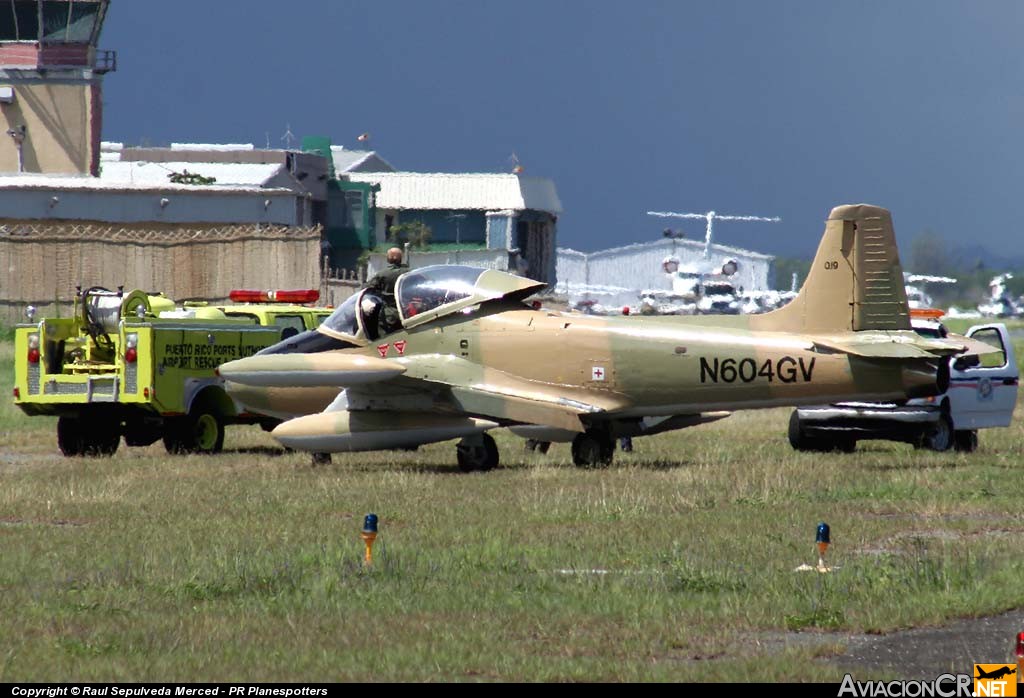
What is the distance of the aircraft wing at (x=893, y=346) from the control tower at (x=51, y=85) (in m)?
66.4

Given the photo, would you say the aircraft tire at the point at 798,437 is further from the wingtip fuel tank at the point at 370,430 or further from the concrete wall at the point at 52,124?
the concrete wall at the point at 52,124

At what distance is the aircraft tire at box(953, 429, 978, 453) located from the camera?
22.4 m

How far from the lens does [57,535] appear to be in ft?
45.9

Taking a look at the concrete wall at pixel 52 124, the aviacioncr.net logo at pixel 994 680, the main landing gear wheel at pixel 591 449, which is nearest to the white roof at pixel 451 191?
the concrete wall at pixel 52 124

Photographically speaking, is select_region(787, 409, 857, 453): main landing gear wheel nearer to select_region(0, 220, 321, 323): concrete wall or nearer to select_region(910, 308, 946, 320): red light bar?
select_region(910, 308, 946, 320): red light bar

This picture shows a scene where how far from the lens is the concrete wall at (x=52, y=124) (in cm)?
8119

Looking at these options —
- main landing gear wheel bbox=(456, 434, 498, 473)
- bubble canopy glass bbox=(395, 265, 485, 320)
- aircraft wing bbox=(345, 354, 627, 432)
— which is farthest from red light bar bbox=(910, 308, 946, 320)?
main landing gear wheel bbox=(456, 434, 498, 473)

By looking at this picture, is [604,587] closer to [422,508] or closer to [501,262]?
[422,508]

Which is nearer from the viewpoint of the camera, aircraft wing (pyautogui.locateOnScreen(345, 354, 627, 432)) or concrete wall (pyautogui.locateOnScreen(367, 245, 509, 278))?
aircraft wing (pyautogui.locateOnScreen(345, 354, 627, 432))

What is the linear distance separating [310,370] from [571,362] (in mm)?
3026

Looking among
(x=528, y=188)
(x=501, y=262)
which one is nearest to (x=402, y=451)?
(x=501, y=262)

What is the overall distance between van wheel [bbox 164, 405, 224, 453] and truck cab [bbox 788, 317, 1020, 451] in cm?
782

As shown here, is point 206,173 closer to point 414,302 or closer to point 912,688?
point 414,302

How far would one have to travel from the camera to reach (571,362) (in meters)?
19.3
